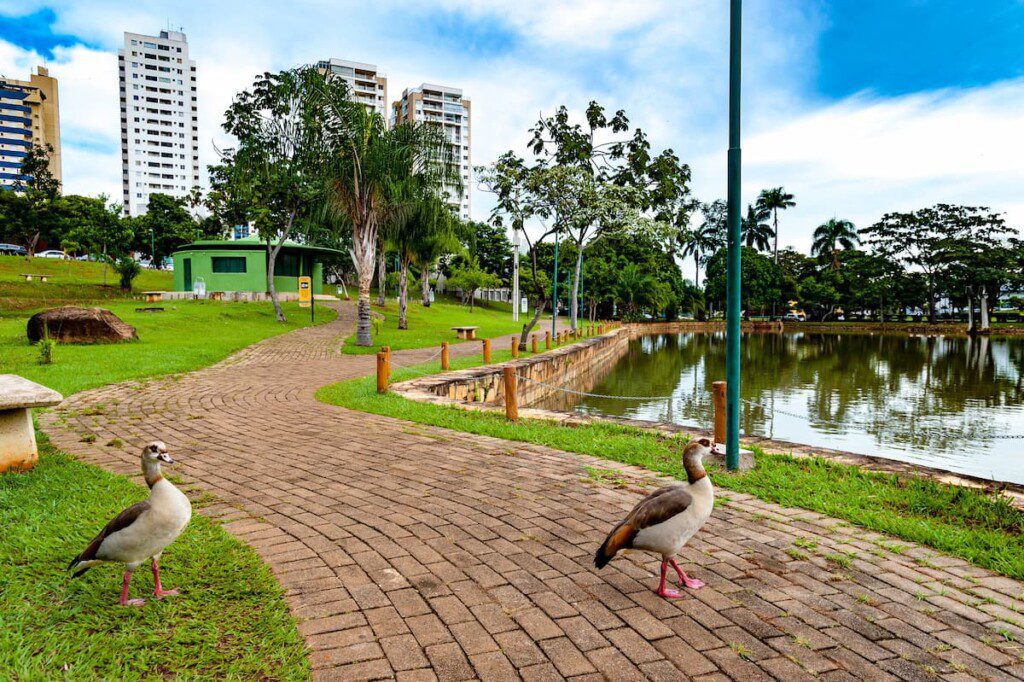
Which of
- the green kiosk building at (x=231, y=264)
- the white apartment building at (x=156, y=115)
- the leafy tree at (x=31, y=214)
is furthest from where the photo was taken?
the white apartment building at (x=156, y=115)

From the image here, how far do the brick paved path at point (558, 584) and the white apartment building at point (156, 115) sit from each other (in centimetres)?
11053

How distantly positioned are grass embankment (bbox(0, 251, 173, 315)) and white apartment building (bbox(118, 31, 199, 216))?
60.1m

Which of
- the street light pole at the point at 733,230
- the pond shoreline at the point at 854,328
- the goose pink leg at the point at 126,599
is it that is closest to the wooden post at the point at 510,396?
the street light pole at the point at 733,230

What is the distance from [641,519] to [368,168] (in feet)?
58.5

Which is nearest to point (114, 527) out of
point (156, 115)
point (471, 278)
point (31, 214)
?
point (471, 278)

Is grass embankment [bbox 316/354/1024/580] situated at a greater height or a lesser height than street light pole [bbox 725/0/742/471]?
→ lesser

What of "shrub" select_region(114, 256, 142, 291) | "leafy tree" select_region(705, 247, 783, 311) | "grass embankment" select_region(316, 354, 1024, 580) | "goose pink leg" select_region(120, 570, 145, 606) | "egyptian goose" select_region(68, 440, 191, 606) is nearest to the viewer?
"egyptian goose" select_region(68, 440, 191, 606)

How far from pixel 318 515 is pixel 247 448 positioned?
274 cm

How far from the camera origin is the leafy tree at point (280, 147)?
61.6ft

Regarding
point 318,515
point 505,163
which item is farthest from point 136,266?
point 318,515

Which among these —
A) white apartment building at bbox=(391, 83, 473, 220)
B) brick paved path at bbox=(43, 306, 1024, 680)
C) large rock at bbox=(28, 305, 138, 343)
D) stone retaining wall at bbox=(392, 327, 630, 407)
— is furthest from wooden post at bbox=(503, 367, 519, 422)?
white apartment building at bbox=(391, 83, 473, 220)

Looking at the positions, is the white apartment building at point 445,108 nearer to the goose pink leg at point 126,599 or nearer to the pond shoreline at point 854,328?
the pond shoreline at point 854,328

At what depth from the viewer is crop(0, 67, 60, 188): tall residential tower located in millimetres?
103562

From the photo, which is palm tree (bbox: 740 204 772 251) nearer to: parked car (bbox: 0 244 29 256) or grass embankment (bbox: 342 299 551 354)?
grass embankment (bbox: 342 299 551 354)
